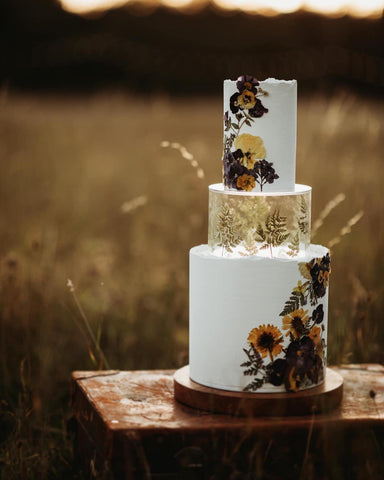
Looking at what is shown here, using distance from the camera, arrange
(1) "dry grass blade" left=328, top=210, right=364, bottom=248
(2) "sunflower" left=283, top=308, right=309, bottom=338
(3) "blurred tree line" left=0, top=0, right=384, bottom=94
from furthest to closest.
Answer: (3) "blurred tree line" left=0, top=0, right=384, bottom=94, (1) "dry grass blade" left=328, top=210, right=364, bottom=248, (2) "sunflower" left=283, top=308, right=309, bottom=338

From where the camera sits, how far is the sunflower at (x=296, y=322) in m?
1.66

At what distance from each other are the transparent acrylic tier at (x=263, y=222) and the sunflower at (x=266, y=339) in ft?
0.56

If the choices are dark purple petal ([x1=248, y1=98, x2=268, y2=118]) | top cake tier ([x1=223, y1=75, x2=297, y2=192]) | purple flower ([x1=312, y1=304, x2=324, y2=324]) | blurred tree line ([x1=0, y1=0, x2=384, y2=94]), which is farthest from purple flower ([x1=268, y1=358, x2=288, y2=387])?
blurred tree line ([x1=0, y1=0, x2=384, y2=94])

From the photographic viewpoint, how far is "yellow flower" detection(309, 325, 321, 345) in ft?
5.60

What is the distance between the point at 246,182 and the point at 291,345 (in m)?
0.38

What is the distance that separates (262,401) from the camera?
64.6 inches

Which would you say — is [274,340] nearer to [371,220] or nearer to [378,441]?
[378,441]

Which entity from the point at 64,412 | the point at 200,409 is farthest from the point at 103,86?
the point at 200,409

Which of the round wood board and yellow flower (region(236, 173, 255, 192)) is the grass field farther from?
yellow flower (region(236, 173, 255, 192))

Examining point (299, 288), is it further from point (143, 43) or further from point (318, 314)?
point (143, 43)

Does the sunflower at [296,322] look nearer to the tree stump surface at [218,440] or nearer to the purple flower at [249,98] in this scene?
the tree stump surface at [218,440]

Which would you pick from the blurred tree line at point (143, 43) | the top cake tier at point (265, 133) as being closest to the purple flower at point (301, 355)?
the top cake tier at point (265, 133)

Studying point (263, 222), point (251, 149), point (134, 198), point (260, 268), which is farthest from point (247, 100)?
point (134, 198)

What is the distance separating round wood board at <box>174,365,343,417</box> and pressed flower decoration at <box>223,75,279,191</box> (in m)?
0.47
